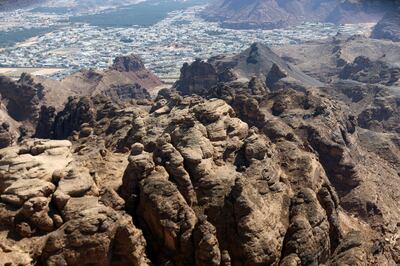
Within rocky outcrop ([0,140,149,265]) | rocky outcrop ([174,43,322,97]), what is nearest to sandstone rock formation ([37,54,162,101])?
rocky outcrop ([174,43,322,97])

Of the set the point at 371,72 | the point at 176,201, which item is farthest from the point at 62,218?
the point at 371,72

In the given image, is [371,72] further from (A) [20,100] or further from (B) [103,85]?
(A) [20,100]

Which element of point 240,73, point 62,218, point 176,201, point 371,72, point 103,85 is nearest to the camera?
point 62,218

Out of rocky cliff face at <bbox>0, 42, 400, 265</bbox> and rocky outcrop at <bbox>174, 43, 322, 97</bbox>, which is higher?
rocky cliff face at <bbox>0, 42, 400, 265</bbox>

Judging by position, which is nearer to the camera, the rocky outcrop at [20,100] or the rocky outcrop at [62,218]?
the rocky outcrop at [62,218]

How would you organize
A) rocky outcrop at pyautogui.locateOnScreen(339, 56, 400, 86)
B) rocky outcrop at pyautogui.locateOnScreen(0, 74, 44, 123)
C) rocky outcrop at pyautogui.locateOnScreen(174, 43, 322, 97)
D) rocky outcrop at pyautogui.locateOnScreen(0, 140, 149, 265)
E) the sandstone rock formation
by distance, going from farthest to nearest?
rocky outcrop at pyautogui.locateOnScreen(339, 56, 400, 86), the sandstone rock formation, rocky outcrop at pyautogui.locateOnScreen(174, 43, 322, 97), rocky outcrop at pyautogui.locateOnScreen(0, 74, 44, 123), rocky outcrop at pyautogui.locateOnScreen(0, 140, 149, 265)

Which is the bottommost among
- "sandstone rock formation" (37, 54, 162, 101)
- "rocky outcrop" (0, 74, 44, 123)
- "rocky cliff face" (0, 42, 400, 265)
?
"sandstone rock formation" (37, 54, 162, 101)

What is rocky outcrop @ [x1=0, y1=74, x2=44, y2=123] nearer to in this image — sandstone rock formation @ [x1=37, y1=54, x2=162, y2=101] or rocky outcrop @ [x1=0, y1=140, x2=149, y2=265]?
sandstone rock formation @ [x1=37, y1=54, x2=162, y2=101]

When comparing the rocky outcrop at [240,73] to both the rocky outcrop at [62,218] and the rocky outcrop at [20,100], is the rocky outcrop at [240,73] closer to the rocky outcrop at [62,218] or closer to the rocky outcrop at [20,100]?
the rocky outcrop at [20,100]

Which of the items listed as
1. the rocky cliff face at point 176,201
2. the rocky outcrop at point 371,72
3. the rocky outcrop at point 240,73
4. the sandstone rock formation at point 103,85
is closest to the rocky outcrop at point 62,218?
the rocky cliff face at point 176,201

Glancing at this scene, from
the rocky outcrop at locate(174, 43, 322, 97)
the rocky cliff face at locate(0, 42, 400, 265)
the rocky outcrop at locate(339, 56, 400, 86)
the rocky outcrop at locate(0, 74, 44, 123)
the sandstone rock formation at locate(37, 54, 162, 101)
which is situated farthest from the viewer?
the rocky outcrop at locate(339, 56, 400, 86)

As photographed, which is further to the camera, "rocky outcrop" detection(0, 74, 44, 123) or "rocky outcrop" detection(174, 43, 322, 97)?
"rocky outcrop" detection(174, 43, 322, 97)
